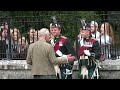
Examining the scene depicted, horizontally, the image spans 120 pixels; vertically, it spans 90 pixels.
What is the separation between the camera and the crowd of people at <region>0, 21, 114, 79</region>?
723 cm

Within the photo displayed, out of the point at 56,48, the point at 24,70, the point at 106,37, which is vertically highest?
the point at 106,37

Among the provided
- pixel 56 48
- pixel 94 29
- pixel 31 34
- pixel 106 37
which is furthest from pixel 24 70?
pixel 106 37

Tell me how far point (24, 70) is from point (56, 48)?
4.92 ft

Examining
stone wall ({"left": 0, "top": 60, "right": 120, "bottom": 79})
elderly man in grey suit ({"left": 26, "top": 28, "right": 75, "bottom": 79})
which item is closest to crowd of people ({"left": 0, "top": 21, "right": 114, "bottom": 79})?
elderly man in grey suit ({"left": 26, "top": 28, "right": 75, "bottom": 79})

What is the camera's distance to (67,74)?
8344 mm

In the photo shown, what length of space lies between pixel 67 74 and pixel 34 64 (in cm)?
125

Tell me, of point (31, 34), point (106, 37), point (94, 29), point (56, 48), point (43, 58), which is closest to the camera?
point (43, 58)

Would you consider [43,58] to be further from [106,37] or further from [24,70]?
[106,37]

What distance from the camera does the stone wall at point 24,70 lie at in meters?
9.12

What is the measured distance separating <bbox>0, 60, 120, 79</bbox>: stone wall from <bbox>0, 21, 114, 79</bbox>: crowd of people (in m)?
0.25

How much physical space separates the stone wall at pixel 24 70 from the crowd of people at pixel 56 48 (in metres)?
0.25

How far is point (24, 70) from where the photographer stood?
9305mm
